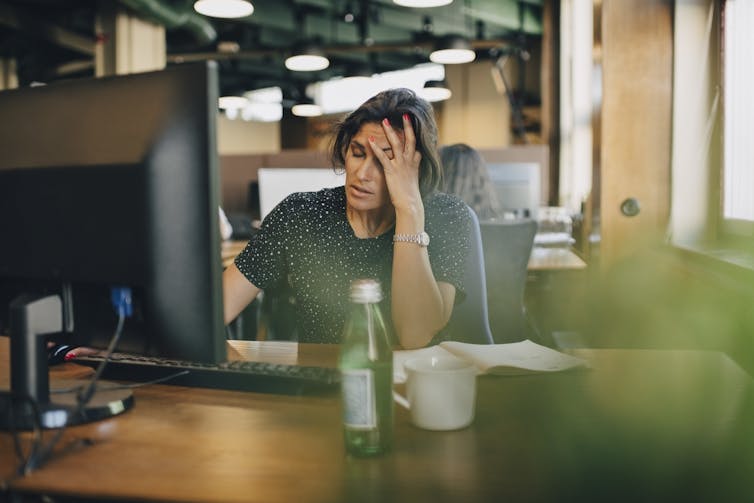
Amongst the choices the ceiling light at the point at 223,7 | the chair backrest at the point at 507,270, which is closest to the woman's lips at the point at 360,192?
the chair backrest at the point at 507,270

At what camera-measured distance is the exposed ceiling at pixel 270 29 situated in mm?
7242

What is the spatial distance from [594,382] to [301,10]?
25.3 feet

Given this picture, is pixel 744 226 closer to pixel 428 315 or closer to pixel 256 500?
pixel 428 315

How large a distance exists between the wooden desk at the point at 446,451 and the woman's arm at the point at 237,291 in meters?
0.50

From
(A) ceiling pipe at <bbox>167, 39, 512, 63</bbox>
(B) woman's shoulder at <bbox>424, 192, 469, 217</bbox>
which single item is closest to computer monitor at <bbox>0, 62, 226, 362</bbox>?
(B) woman's shoulder at <bbox>424, 192, 469, 217</bbox>

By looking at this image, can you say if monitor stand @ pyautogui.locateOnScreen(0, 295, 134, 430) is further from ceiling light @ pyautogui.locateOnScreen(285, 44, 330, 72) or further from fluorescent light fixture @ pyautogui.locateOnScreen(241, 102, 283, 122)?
fluorescent light fixture @ pyautogui.locateOnScreen(241, 102, 283, 122)

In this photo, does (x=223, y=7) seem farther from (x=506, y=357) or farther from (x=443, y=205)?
(x=506, y=357)

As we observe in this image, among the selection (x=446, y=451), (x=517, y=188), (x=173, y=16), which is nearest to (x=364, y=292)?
(x=446, y=451)

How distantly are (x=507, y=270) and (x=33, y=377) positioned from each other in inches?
72.1

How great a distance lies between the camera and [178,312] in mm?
865

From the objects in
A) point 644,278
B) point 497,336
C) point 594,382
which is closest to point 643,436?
point 594,382

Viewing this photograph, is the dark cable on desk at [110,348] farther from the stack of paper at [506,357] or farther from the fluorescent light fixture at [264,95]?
the fluorescent light fixture at [264,95]

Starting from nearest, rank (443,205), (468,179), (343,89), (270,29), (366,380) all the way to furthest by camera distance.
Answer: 1. (366,380)
2. (443,205)
3. (468,179)
4. (270,29)
5. (343,89)

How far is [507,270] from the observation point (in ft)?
8.18
